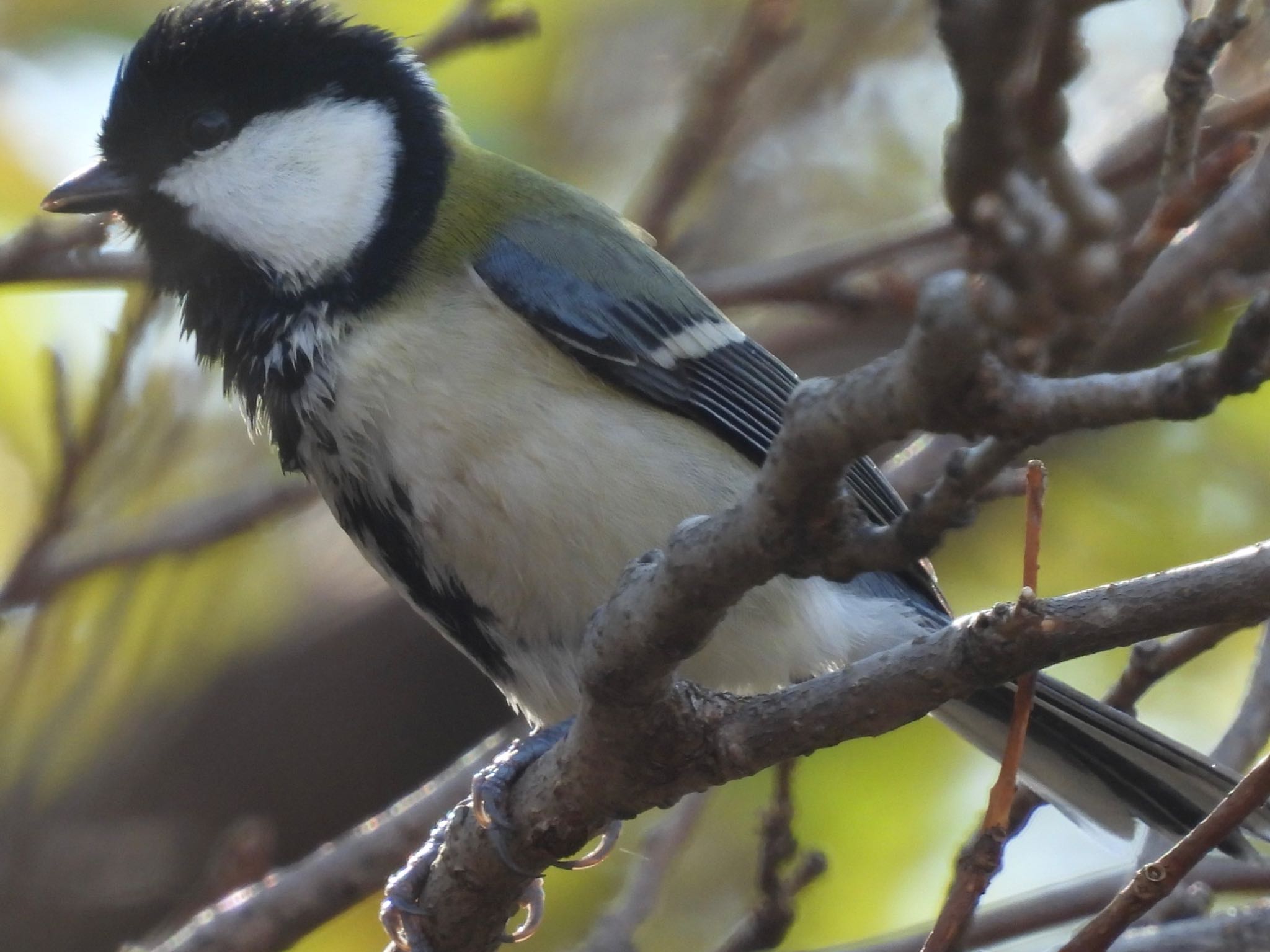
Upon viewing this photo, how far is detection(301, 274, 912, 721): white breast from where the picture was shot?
72.7 inches

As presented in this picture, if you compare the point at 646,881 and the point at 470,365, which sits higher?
the point at 470,365

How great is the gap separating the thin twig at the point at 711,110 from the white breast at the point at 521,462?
0.83 meters

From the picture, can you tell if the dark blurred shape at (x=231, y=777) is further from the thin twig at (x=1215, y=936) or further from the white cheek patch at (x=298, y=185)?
the thin twig at (x=1215, y=936)

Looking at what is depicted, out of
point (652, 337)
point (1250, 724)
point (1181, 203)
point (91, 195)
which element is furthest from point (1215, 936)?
point (91, 195)

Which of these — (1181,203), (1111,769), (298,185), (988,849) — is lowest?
(1111,769)

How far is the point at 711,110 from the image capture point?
8.64 feet

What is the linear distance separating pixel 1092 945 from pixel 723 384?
1.08 m

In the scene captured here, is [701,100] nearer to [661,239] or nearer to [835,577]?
[661,239]

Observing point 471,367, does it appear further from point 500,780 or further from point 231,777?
point 231,777

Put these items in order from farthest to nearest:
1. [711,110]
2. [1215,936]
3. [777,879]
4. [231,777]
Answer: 1. [231,777]
2. [711,110]
3. [777,879]
4. [1215,936]

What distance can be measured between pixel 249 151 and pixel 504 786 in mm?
1028

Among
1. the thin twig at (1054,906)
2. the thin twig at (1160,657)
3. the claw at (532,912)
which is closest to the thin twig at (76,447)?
the claw at (532,912)

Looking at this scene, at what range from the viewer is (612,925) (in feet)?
6.58

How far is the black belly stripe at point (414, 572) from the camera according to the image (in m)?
1.93
